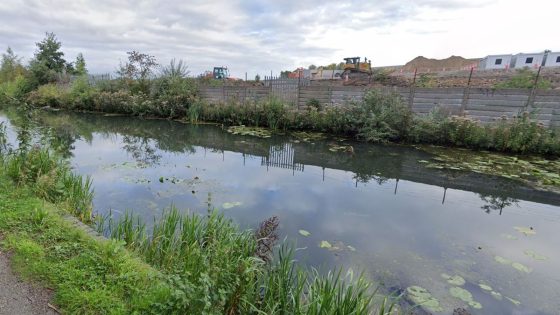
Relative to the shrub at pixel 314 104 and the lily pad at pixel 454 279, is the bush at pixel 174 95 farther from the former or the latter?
the lily pad at pixel 454 279

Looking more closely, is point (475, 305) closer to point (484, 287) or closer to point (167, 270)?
point (484, 287)

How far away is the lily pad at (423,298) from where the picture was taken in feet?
8.54

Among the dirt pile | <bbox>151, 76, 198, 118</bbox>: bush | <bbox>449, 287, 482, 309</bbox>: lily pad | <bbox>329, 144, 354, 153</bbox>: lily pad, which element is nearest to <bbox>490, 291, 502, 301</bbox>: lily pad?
<bbox>449, 287, 482, 309</bbox>: lily pad

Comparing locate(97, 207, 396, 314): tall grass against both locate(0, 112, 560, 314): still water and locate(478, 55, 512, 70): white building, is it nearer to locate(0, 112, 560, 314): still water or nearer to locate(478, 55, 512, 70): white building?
locate(0, 112, 560, 314): still water

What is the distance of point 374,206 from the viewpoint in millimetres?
4781

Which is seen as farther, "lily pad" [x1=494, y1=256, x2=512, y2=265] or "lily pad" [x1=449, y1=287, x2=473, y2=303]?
"lily pad" [x1=494, y1=256, x2=512, y2=265]

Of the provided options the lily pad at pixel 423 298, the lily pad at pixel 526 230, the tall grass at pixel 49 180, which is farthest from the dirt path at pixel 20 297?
the lily pad at pixel 526 230

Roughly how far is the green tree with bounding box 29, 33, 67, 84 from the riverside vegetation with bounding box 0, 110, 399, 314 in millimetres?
25240

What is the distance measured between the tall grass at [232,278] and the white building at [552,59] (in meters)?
34.3

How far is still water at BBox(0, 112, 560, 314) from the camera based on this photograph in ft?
10.1

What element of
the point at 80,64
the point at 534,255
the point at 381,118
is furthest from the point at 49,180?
the point at 80,64

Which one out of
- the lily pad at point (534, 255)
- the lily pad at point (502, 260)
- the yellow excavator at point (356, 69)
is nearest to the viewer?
the lily pad at point (502, 260)

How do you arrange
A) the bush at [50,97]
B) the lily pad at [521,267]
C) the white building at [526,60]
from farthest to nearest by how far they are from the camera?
the white building at [526,60] < the bush at [50,97] < the lily pad at [521,267]

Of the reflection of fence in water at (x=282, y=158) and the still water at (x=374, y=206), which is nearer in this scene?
the still water at (x=374, y=206)
